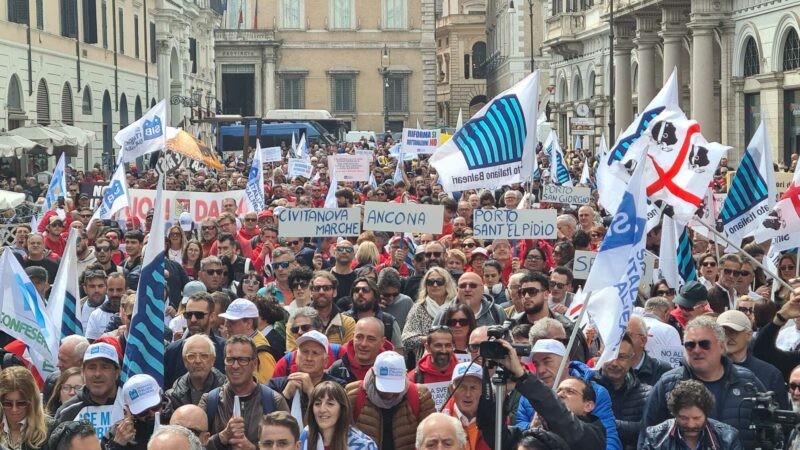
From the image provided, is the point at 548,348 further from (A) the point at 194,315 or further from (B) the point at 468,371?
(A) the point at 194,315

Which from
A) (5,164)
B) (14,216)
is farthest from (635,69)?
(14,216)

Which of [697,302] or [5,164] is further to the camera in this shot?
[5,164]

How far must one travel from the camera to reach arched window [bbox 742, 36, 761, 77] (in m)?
37.6

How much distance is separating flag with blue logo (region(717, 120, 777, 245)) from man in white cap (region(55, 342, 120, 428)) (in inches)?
278

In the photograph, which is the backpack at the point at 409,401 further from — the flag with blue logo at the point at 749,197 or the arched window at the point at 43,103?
the arched window at the point at 43,103

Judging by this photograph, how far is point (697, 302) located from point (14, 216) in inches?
541

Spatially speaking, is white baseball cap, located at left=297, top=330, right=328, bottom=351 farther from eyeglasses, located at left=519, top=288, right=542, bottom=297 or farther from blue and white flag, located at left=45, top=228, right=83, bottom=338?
blue and white flag, located at left=45, top=228, right=83, bottom=338

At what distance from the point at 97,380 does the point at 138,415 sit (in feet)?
2.24

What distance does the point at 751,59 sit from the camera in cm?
3803

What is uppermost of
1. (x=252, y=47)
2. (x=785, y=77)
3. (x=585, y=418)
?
(x=252, y=47)

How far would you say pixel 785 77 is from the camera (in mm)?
34938

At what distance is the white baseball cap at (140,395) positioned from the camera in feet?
26.2

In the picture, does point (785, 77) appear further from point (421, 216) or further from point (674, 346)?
point (674, 346)

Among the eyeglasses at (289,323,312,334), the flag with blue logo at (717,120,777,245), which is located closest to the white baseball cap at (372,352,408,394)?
the eyeglasses at (289,323,312,334)
